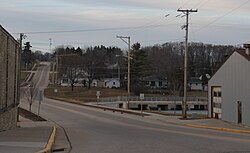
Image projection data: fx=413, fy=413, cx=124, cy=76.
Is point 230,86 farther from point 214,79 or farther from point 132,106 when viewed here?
point 132,106

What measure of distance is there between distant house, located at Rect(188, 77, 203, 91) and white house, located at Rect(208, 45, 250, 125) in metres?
107

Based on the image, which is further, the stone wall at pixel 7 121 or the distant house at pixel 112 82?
the distant house at pixel 112 82

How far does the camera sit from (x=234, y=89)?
109 ft

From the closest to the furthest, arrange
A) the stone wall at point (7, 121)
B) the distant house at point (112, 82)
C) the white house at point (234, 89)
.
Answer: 1. the stone wall at point (7, 121)
2. the white house at point (234, 89)
3. the distant house at point (112, 82)

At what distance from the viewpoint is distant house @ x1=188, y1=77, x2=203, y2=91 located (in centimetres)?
14500

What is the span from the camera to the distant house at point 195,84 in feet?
476

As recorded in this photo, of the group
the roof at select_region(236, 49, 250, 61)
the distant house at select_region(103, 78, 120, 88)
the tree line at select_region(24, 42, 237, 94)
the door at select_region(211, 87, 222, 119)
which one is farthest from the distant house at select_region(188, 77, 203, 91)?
the roof at select_region(236, 49, 250, 61)

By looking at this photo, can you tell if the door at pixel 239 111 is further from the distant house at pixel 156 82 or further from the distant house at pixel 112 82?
the distant house at pixel 112 82

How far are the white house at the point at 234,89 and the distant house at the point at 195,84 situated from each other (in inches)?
4217

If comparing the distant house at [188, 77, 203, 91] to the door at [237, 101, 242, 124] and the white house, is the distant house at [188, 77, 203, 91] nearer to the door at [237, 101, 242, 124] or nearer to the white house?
the white house

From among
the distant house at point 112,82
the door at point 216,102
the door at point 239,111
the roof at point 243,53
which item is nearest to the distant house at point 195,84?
the distant house at point 112,82

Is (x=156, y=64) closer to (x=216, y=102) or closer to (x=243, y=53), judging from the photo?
(x=216, y=102)

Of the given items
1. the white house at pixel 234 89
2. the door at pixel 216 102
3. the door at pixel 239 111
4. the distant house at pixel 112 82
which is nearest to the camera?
the white house at pixel 234 89

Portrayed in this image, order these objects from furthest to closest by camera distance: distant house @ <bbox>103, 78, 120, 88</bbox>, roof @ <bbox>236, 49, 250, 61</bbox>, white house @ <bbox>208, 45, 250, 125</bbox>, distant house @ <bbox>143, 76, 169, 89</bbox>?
distant house @ <bbox>103, 78, 120, 88</bbox> < distant house @ <bbox>143, 76, 169, 89</bbox> < roof @ <bbox>236, 49, 250, 61</bbox> < white house @ <bbox>208, 45, 250, 125</bbox>
